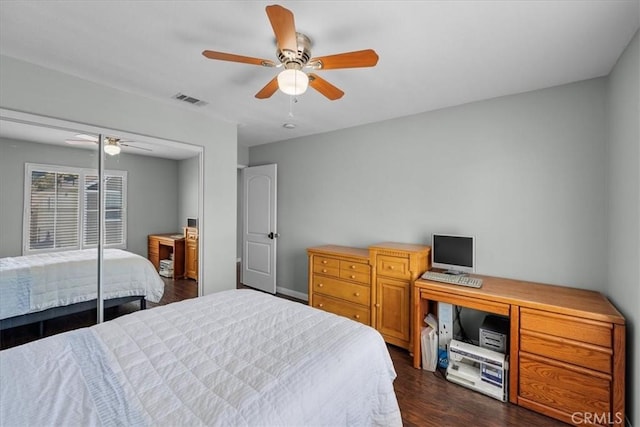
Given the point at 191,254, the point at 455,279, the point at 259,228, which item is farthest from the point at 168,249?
the point at 455,279

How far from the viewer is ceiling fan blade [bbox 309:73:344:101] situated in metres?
1.88

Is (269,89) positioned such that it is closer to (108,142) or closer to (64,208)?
(108,142)

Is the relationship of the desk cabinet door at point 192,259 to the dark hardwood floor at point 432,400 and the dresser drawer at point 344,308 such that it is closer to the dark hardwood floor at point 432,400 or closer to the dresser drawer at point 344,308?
the dark hardwood floor at point 432,400

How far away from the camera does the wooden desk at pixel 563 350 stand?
1.78 m

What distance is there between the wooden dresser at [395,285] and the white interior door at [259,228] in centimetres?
195

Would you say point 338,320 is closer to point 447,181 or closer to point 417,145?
point 447,181

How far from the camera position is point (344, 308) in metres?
3.26

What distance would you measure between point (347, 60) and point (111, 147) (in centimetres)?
238

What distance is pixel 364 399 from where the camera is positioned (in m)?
1.42

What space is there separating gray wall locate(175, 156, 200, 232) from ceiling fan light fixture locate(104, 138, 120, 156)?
611 millimetres

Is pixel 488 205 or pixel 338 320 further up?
pixel 488 205

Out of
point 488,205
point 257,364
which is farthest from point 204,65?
point 488,205

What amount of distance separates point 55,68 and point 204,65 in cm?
123

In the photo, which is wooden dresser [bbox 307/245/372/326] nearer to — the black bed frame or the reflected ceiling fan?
the black bed frame
